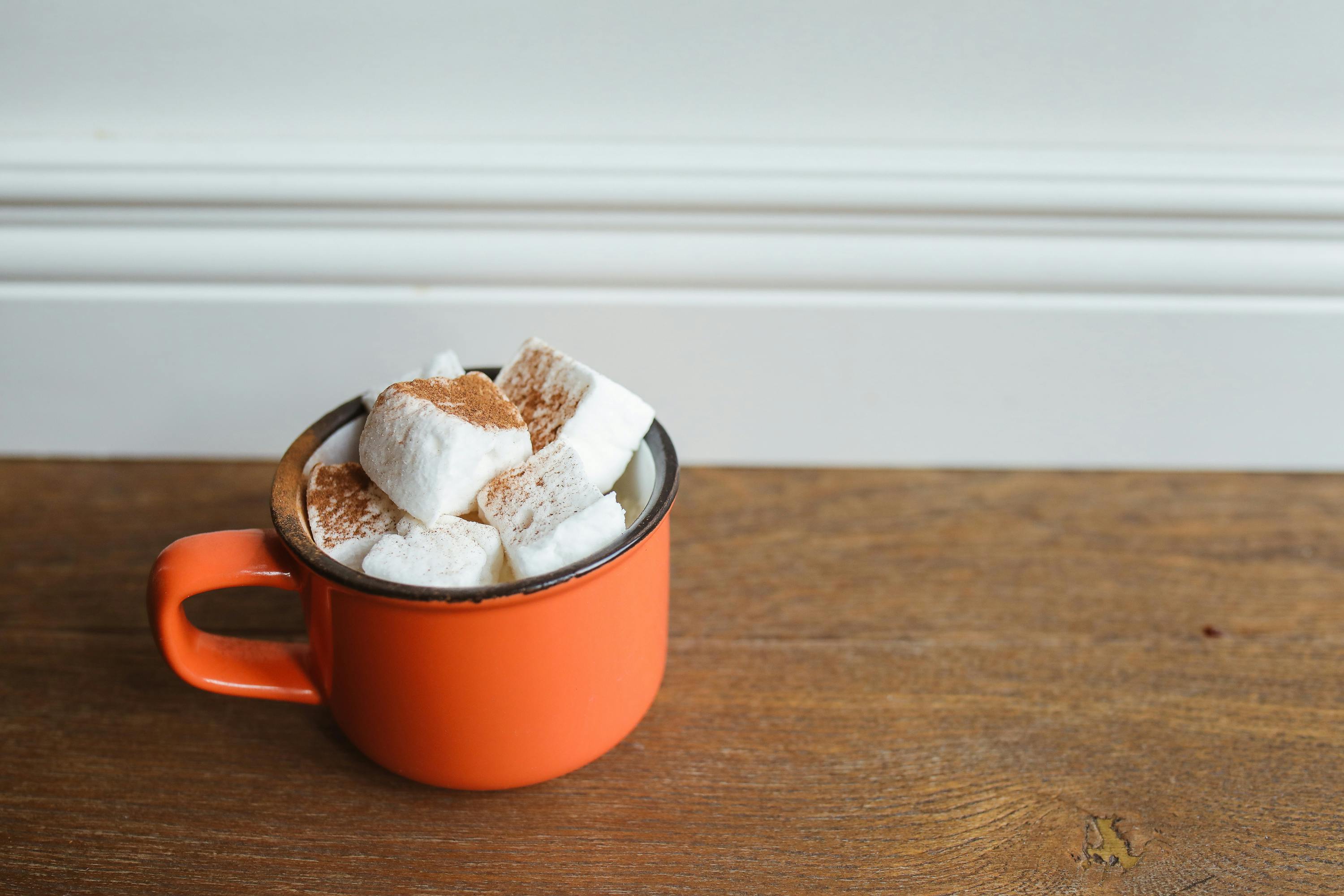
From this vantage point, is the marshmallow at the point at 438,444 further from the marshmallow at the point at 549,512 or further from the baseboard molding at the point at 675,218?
the baseboard molding at the point at 675,218

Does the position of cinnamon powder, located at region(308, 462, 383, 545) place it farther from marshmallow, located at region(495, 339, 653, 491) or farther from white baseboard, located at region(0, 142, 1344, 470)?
white baseboard, located at region(0, 142, 1344, 470)

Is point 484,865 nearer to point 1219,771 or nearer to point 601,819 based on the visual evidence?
point 601,819

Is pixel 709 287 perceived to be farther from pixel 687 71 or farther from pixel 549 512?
pixel 549 512

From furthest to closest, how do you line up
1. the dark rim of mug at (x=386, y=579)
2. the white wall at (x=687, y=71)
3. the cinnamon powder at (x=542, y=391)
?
the white wall at (x=687, y=71), the cinnamon powder at (x=542, y=391), the dark rim of mug at (x=386, y=579)

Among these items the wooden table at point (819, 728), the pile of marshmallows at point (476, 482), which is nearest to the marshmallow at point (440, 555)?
the pile of marshmallows at point (476, 482)

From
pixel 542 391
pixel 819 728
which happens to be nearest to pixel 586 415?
pixel 542 391

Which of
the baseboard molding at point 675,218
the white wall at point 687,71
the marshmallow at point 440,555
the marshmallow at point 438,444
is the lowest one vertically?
the marshmallow at point 440,555

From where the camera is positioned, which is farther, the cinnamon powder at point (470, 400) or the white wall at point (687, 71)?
the white wall at point (687, 71)
